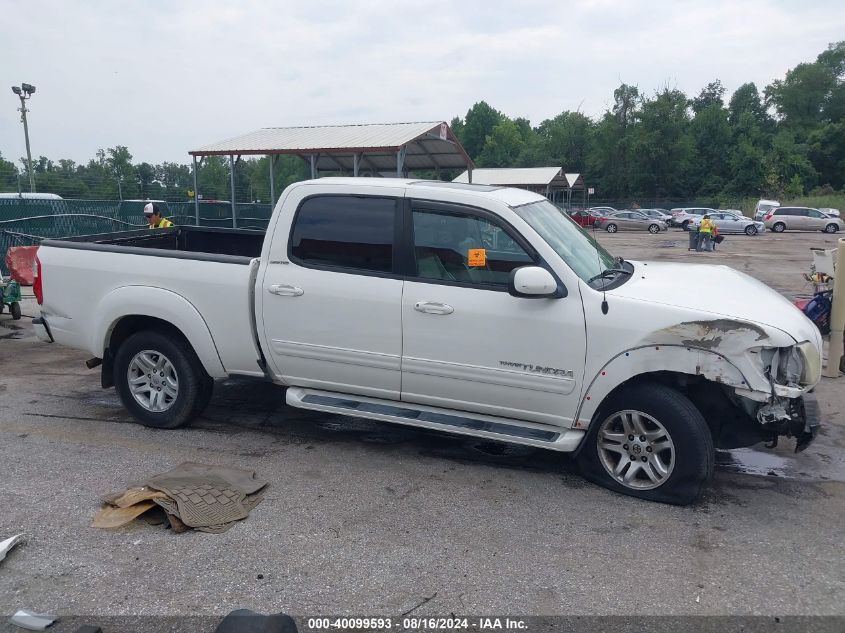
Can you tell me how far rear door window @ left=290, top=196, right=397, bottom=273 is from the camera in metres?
4.90

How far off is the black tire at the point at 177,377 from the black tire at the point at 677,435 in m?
3.09

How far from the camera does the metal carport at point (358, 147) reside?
1574cm

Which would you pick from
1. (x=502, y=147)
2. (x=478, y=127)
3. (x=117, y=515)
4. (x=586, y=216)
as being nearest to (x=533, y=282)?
(x=117, y=515)

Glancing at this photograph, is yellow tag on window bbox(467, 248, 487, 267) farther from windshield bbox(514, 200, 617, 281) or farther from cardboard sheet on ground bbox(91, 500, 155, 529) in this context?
cardboard sheet on ground bbox(91, 500, 155, 529)

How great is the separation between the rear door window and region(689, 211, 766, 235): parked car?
3705cm

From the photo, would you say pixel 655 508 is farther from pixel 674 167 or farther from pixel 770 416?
pixel 674 167

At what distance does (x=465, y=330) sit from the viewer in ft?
15.0

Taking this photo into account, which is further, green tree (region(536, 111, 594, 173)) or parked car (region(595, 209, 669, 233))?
green tree (region(536, 111, 594, 173))

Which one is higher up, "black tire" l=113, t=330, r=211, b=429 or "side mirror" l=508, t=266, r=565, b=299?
"side mirror" l=508, t=266, r=565, b=299

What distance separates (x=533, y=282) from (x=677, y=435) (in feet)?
4.14

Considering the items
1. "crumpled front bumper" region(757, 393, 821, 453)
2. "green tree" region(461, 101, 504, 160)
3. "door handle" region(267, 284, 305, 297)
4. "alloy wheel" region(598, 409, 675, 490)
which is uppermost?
"green tree" region(461, 101, 504, 160)

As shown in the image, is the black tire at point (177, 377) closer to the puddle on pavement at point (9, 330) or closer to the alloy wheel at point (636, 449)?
the alloy wheel at point (636, 449)

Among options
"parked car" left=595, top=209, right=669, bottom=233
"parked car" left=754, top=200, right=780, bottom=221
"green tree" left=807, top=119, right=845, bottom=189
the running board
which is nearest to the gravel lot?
the running board

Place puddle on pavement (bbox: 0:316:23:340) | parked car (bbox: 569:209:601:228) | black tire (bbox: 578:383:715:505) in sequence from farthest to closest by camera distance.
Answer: parked car (bbox: 569:209:601:228) < puddle on pavement (bbox: 0:316:23:340) < black tire (bbox: 578:383:715:505)
